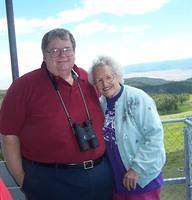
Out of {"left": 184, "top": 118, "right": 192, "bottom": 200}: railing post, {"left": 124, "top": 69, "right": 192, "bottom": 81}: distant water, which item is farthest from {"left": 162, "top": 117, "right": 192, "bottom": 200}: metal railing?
{"left": 124, "top": 69, "right": 192, "bottom": 81}: distant water

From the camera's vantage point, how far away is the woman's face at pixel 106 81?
2336 mm

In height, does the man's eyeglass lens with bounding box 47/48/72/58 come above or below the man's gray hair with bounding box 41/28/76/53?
below

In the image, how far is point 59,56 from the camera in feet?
7.49

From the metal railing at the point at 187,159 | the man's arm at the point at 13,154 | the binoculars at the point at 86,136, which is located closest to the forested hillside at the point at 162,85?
the metal railing at the point at 187,159

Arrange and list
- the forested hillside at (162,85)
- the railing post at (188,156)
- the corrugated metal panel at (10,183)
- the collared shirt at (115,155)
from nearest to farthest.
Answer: the collared shirt at (115,155)
the corrugated metal panel at (10,183)
the railing post at (188,156)
the forested hillside at (162,85)

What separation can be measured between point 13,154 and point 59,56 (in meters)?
0.60

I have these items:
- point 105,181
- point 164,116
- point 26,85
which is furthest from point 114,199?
point 164,116

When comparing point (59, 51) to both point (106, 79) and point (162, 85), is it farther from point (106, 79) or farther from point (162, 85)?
point (162, 85)

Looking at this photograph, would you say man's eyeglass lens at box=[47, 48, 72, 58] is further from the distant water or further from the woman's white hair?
the distant water

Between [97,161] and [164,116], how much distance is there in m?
1.40

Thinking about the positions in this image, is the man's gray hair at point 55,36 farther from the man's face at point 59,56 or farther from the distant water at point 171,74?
the distant water at point 171,74

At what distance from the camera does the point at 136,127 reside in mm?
2338

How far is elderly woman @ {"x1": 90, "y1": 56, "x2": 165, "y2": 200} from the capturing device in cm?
232

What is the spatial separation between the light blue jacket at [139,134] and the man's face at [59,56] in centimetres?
34
